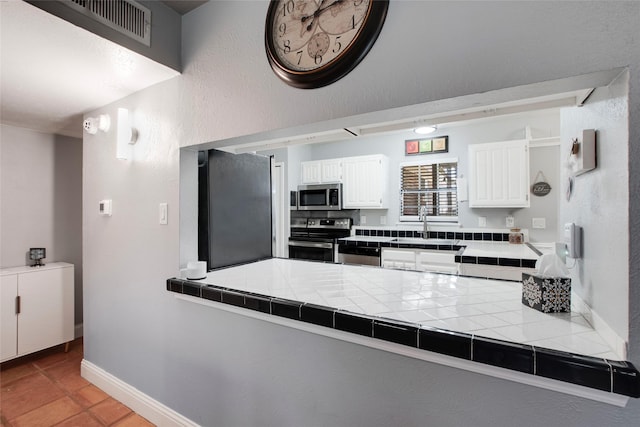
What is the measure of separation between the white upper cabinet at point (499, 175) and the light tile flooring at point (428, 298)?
2.50 m

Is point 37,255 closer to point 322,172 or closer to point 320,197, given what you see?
point 320,197

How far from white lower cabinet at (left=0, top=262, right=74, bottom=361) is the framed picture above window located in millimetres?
4436

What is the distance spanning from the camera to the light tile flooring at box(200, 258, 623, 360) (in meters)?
0.85

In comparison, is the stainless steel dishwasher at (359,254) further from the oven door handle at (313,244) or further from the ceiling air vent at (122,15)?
the ceiling air vent at (122,15)

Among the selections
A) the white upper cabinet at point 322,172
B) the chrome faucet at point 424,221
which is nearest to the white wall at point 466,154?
the white upper cabinet at point 322,172

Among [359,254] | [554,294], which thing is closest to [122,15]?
[554,294]

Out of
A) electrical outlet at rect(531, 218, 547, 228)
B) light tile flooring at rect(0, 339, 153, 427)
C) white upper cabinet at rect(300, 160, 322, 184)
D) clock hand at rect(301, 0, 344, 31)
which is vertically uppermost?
clock hand at rect(301, 0, 344, 31)

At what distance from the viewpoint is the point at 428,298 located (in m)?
1.23

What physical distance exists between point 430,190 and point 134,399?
4.12 meters

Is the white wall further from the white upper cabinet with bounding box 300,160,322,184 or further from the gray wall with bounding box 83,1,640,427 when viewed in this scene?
the gray wall with bounding box 83,1,640,427

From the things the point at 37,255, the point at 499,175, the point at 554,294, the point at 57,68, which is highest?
the point at 57,68

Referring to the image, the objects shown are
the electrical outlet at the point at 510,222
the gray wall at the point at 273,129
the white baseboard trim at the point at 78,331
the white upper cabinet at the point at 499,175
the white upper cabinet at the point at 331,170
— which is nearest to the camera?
the gray wall at the point at 273,129

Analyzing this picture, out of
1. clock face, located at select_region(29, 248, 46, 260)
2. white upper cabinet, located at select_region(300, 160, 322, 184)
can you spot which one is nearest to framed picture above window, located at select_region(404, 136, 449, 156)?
white upper cabinet, located at select_region(300, 160, 322, 184)

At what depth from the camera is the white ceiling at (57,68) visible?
4.06 ft
